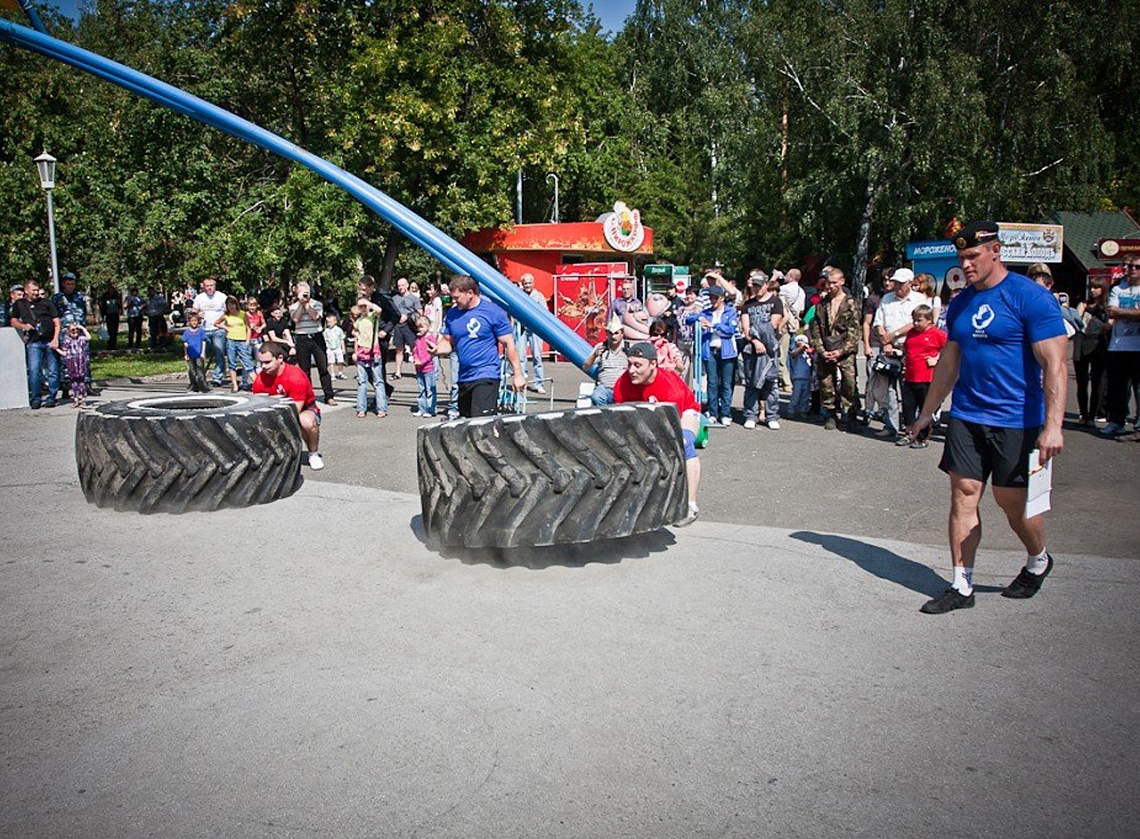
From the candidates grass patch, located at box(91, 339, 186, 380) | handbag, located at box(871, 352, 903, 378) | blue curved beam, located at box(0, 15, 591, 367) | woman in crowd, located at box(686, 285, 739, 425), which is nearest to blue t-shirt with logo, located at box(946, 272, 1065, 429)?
handbag, located at box(871, 352, 903, 378)

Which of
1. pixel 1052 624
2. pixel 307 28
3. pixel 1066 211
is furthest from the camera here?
pixel 1066 211

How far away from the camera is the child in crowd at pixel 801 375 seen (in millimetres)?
11703

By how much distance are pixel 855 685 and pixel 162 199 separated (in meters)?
22.3

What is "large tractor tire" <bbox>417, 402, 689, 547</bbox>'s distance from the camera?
17.7 ft

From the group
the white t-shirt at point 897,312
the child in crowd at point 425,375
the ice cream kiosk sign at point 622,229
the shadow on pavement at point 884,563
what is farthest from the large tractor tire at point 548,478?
the ice cream kiosk sign at point 622,229

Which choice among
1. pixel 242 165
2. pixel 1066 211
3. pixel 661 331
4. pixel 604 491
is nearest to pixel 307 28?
pixel 242 165

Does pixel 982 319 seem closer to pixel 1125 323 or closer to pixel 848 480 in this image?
pixel 848 480

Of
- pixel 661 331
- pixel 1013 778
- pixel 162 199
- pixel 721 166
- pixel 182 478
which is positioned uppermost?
pixel 721 166

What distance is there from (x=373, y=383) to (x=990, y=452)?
9405mm

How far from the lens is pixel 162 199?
22281 mm

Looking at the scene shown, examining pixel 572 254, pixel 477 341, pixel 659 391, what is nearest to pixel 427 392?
pixel 477 341

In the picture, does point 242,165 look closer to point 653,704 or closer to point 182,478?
point 182,478

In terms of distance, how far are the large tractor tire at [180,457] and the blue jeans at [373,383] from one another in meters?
5.20

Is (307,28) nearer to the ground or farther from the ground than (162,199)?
farther from the ground
